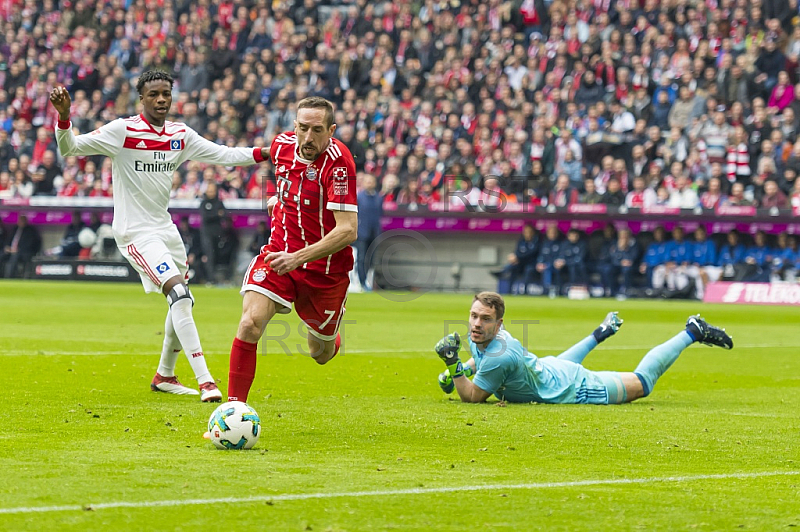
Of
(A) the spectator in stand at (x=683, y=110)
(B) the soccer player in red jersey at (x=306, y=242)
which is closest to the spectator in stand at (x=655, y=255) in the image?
(A) the spectator in stand at (x=683, y=110)

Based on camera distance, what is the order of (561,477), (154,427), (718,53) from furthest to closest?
(718,53), (154,427), (561,477)

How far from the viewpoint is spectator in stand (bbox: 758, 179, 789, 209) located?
25234 millimetres

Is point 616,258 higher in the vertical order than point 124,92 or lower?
lower

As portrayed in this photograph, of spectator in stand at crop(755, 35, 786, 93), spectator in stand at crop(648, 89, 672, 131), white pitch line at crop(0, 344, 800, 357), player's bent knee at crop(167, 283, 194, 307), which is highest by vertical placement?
spectator in stand at crop(755, 35, 786, 93)

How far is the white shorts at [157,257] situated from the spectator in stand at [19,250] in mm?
22951

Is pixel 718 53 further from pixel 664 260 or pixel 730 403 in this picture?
pixel 730 403

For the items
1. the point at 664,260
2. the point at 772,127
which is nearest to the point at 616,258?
the point at 664,260

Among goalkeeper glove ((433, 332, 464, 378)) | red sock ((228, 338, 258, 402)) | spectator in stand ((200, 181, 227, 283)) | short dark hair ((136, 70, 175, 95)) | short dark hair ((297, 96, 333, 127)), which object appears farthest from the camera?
spectator in stand ((200, 181, 227, 283))

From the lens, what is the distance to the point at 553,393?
899 centimetres

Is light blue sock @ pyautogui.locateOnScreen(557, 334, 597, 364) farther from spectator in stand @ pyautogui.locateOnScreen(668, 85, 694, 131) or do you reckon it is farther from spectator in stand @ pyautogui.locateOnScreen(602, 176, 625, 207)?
spectator in stand @ pyautogui.locateOnScreen(668, 85, 694, 131)

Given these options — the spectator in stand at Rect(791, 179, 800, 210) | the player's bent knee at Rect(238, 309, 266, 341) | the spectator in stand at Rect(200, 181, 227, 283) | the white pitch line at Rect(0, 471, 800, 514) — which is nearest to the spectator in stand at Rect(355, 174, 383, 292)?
the spectator in stand at Rect(200, 181, 227, 283)

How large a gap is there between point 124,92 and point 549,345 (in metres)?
22.8

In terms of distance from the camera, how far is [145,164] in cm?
954

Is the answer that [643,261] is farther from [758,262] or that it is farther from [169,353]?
[169,353]
